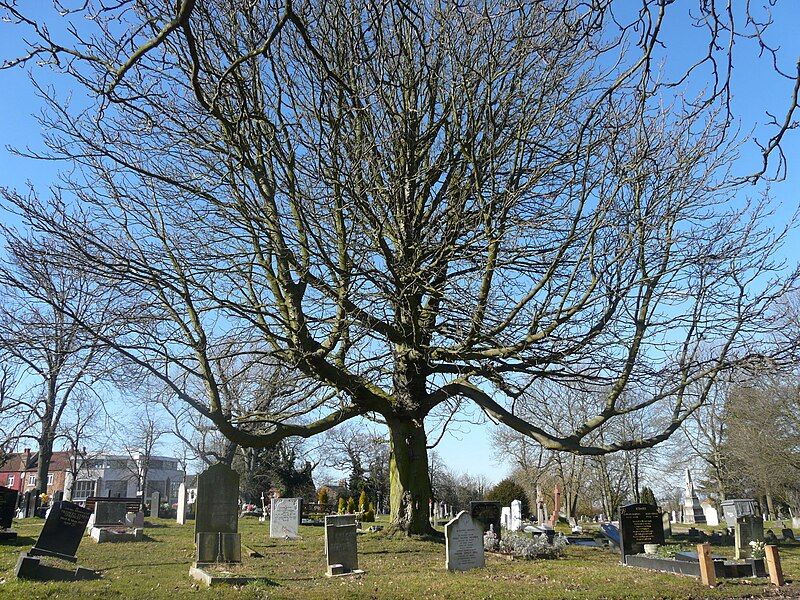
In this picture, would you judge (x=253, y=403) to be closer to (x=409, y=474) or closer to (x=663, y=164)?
(x=409, y=474)

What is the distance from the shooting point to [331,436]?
47531 millimetres

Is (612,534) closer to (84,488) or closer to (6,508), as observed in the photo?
(6,508)

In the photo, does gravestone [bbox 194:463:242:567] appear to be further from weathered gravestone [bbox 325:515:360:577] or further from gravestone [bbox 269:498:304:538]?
gravestone [bbox 269:498:304:538]

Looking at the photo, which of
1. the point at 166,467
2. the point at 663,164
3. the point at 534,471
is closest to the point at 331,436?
the point at 534,471

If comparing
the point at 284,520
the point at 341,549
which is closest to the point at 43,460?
the point at 284,520

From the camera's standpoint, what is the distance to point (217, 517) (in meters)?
11.6

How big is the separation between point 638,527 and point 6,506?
1632 centimetres

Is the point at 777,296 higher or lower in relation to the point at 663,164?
lower

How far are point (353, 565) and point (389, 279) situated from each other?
505 cm

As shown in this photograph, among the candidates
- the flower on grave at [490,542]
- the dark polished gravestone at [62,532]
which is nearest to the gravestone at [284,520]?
the flower on grave at [490,542]

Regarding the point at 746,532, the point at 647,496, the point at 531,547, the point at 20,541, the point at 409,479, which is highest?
the point at 409,479

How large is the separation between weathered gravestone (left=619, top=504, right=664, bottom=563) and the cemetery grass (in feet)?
1.90

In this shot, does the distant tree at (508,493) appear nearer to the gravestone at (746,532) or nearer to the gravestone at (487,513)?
the gravestone at (487,513)

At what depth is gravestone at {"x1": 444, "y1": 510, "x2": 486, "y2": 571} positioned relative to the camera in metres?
11.0
